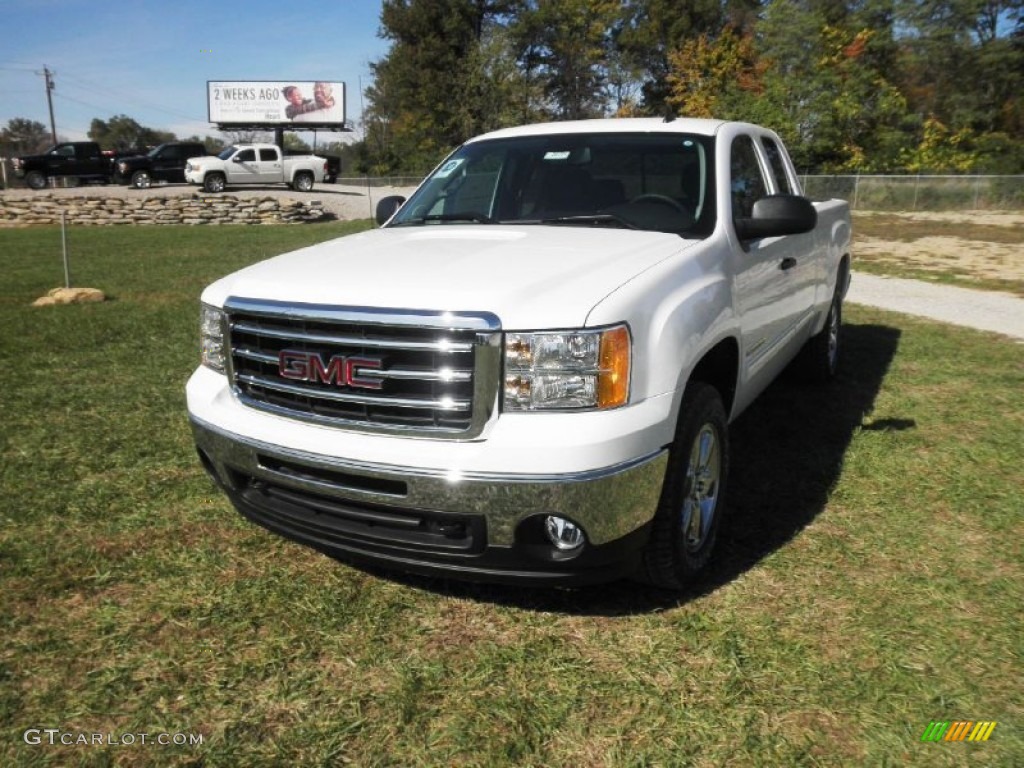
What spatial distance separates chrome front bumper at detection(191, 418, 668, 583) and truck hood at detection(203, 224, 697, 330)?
0.50 metres

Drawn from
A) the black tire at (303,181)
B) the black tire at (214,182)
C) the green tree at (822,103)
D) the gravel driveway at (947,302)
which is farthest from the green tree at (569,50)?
the gravel driveway at (947,302)

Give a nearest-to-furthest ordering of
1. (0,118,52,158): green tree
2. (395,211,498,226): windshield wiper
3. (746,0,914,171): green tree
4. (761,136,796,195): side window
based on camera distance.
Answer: (395,211,498,226): windshield wiper
(761,136,796,195): side window
(746,0,914,171): green tree
(0,118,52,158): green tree

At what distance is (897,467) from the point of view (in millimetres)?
4395

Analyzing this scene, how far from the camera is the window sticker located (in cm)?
440

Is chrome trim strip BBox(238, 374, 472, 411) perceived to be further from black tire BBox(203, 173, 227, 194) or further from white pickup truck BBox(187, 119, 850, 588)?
black tire BBox(203, 173, 227, 194)

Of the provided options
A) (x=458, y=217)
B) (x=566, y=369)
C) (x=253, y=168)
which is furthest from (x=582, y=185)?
(x=253, y=168)

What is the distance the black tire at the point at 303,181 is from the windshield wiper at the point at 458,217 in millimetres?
34766

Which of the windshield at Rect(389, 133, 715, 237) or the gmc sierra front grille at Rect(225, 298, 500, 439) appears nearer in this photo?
the gmc sierra front grille at Rect(225, 298, 500, 439)

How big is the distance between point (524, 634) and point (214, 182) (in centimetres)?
3443

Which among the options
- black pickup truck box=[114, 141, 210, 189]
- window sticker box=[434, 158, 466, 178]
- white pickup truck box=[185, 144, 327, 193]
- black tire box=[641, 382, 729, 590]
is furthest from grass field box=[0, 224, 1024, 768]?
black pickup truck box=[114, 141, 210, 189]

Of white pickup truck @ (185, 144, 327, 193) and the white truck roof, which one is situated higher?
the white truck roof

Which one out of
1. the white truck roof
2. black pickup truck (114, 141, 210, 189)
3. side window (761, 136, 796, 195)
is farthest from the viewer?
black pickup truck (114, 141, 210, 189)

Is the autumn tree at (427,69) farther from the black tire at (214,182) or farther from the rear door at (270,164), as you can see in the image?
the black tire at (214,182)

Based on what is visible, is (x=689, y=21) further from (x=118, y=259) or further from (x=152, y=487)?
(x=152, y=487)
